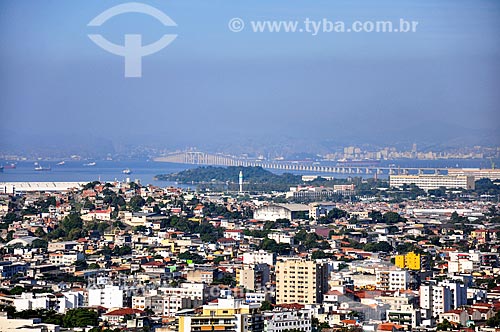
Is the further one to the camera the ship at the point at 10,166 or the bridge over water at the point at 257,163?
the bridge over water at the point at 257,163

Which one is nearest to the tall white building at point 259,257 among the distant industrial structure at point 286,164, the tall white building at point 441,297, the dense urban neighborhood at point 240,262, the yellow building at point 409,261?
the dense urban neighborhood at point 240,262

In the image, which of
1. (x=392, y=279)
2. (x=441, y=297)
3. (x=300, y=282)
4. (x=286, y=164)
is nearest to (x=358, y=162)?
(x=286, y=164)

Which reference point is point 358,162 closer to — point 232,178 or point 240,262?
point 232,178

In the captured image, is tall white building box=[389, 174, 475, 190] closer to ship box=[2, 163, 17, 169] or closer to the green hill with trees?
the green hill with trees

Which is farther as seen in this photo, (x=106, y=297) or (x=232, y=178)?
(x=232, y=178)

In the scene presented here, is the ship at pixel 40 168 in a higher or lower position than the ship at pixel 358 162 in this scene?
lower

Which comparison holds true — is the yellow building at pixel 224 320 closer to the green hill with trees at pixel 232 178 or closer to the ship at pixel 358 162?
the green hill with trees at pixel 232 178

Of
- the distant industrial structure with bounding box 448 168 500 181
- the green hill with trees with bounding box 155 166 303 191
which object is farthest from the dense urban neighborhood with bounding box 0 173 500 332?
the green hill with trees with bounding box 155 166 303 191
